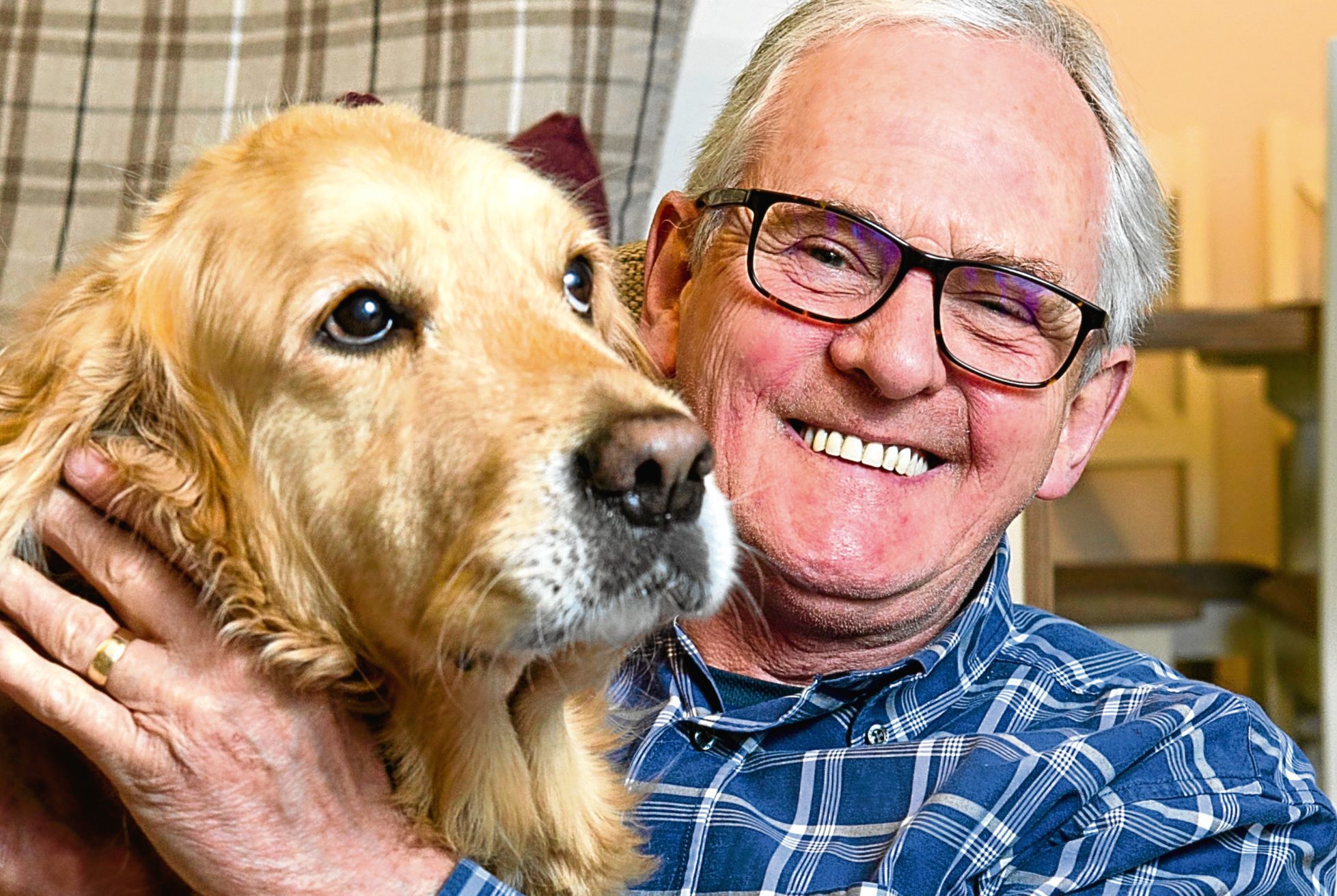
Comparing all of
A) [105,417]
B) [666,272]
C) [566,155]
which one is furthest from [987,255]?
[105,417]

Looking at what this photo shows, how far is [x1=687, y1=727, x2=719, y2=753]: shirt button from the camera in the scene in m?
1.35

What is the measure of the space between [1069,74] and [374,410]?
0.94m

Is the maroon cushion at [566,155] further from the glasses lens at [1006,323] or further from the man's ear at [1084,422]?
the man's ear at [1084,422]

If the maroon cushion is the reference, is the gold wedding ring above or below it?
below

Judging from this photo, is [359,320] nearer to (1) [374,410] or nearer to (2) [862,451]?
(1) [374,410]

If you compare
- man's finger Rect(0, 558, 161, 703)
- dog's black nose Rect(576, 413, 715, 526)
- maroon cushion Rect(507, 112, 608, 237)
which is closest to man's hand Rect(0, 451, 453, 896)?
man's finger Rect(0, 558, 161, 703)

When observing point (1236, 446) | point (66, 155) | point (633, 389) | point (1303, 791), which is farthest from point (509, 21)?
point (1236, 446)

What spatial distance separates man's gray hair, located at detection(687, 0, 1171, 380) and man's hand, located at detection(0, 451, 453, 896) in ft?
2.48

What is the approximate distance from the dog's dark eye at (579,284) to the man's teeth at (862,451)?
31 centimetres

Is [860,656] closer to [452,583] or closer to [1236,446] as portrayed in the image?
[452,583]

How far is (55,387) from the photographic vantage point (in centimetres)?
104

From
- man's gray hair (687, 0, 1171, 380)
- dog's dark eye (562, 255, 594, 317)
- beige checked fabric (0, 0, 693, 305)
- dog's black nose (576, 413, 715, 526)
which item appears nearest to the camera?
dog's black nose (576, 413, 715, 526)

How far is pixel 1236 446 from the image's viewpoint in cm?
466

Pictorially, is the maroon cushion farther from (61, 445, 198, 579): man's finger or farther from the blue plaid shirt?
(61, 445, 198, 579): man's finger
